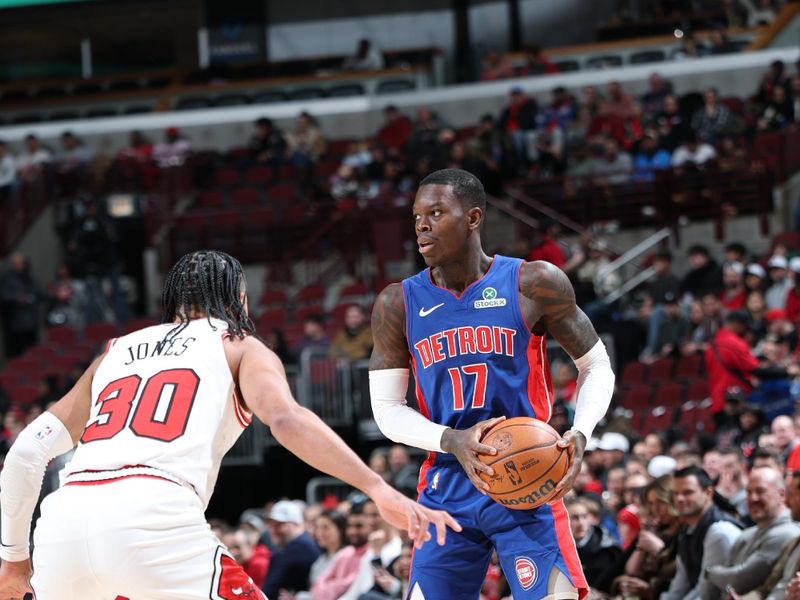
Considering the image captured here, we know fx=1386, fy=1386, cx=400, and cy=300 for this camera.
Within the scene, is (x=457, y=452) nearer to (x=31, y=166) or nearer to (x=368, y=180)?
(x=368, y=180)

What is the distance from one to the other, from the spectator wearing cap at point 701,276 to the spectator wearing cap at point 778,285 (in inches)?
52.8

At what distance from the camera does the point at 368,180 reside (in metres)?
21.5

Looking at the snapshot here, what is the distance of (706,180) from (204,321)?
49.4 feet

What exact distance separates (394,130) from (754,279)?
9.69m

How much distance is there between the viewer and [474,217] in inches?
239

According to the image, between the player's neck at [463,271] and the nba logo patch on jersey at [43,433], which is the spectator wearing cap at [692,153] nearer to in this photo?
the player's neck at [463,271]

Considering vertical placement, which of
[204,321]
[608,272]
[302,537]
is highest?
[204,321]

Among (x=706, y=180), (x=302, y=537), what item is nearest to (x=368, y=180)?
(x=706, y=180)

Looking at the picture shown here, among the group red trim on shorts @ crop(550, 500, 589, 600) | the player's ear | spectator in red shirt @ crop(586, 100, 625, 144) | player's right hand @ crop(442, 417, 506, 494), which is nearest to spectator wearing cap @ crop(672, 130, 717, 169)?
spectator in red shirt @ crop(586, 100, 625, 144)

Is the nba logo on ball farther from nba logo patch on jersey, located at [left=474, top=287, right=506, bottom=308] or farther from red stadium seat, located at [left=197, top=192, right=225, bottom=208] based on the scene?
red stadium seat, located at [left=197, top=192, right=225, bottom=208]

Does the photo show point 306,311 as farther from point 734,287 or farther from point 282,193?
point 734,287

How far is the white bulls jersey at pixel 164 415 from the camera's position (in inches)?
186

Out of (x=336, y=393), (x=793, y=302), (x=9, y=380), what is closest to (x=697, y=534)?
(x=793, y=302)

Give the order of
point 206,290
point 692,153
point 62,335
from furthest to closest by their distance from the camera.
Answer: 1. point 62,335
2. point 692,153
3. point 206,290
